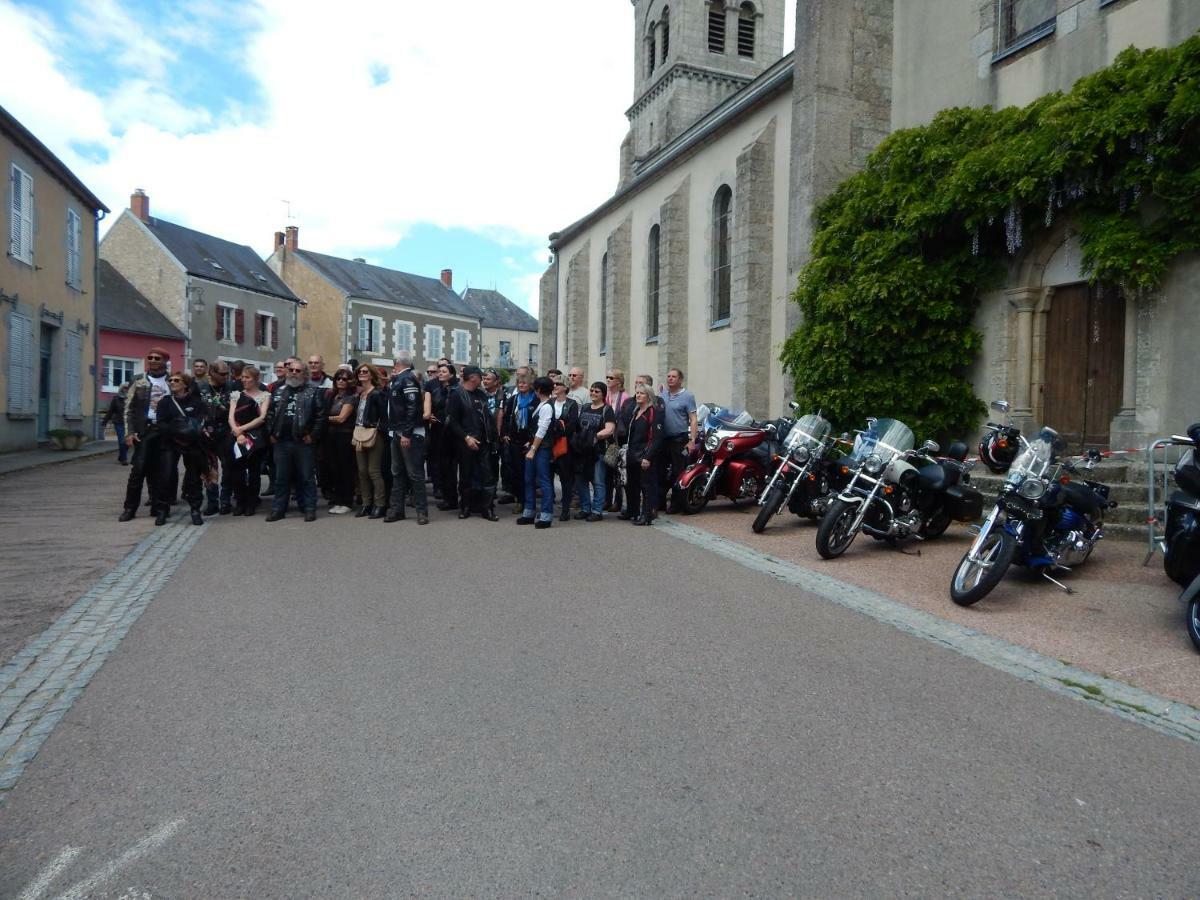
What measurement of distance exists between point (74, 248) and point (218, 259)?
A: 17997 mm

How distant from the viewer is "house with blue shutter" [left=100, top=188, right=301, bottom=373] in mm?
35000

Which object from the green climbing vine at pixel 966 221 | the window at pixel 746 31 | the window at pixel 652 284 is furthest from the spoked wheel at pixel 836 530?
the window at pixel 746 31

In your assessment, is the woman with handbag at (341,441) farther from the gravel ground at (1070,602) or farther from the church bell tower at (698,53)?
the church bell tower at (698,53)

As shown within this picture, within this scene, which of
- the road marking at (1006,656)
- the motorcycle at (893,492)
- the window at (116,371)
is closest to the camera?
the road marking at (1006,656)

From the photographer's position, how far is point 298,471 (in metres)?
9.83

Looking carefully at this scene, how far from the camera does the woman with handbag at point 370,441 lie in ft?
32.3

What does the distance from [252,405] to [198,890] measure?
26.6ft

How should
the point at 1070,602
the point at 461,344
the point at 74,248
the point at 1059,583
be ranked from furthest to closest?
the point at 461,344, the point at 74,248, the point at 1059,583, the point at 1070,602

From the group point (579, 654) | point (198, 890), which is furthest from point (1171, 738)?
point (198, 890)

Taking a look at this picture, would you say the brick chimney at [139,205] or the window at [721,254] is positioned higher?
the brick chimney at [139,205]

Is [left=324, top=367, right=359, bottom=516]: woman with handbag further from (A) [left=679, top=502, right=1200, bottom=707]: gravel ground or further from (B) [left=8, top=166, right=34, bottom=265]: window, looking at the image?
(B) [left=8, top=166, right=34, bottom=265]: window

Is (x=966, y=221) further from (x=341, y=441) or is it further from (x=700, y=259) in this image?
(x=700, y=259)

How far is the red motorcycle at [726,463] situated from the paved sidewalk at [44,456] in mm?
11453

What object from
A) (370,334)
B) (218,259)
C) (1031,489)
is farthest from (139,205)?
(1031,489)
